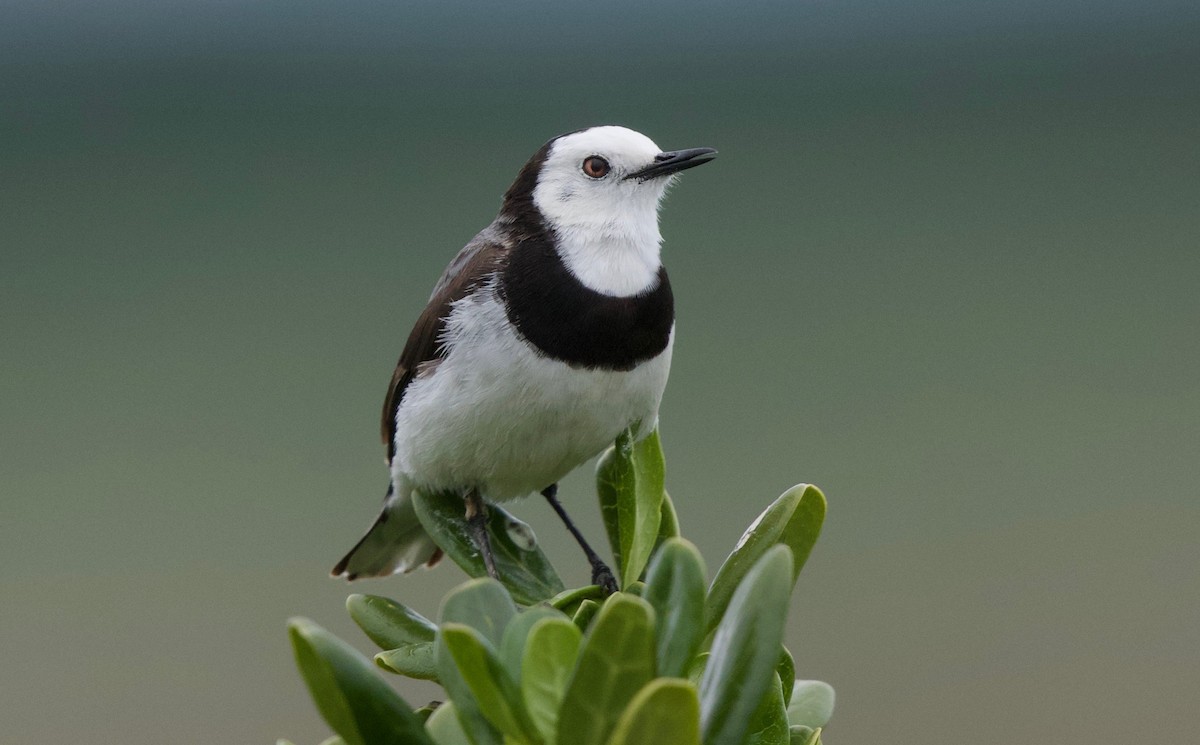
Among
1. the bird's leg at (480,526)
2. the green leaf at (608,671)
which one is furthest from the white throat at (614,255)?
the green leaf at (608,671)

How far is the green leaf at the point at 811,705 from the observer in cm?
150

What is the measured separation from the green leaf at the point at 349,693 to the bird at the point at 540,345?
4.11 feet

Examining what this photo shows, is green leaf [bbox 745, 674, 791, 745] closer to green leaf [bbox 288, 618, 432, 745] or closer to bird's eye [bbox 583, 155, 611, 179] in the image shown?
green leaf [bbox 288, 618, 432, 745]

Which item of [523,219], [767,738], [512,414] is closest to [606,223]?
[523,219]

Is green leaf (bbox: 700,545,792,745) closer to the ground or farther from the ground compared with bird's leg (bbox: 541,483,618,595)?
farther from the ground

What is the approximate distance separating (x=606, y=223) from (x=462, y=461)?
23.6 inches

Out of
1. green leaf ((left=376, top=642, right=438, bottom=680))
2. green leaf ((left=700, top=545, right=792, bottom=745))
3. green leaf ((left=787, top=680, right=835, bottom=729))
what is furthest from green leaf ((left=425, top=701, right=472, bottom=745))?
green leaf ((left=787, top=680, right=835, bottom=729))

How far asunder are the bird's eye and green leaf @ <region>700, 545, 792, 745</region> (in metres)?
1.92

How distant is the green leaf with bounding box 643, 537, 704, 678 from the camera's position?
3.52 feet

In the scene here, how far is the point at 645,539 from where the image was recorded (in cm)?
156

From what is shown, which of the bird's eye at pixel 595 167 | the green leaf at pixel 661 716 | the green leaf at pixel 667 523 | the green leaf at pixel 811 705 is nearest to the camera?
the green leaf at pixel 661 716

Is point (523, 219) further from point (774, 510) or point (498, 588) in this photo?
point (498, 588)

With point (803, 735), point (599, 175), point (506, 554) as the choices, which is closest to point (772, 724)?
point (803, 735)

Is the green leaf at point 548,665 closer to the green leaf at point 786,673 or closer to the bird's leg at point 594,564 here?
the green leaf at point 786,673
